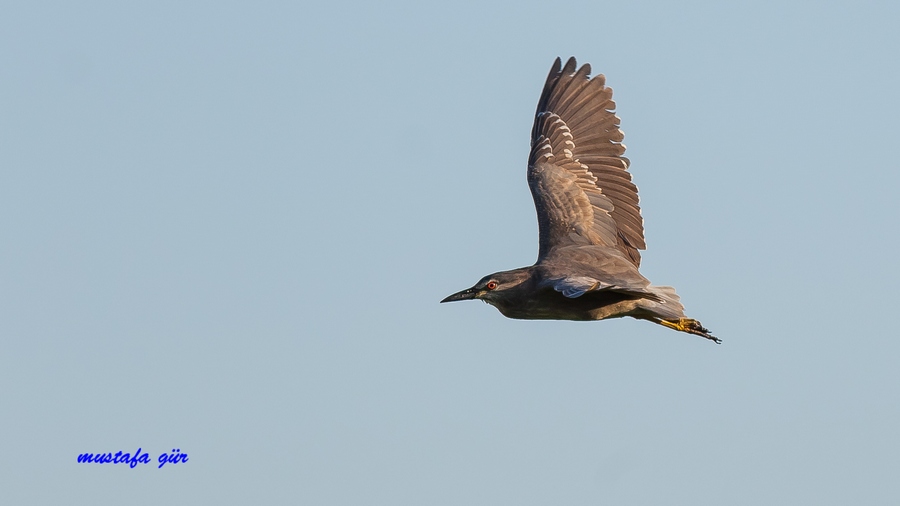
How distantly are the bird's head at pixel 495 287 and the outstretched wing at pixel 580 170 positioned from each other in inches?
61.0

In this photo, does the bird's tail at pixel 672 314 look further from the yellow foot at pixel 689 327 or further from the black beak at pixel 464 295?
the black beak at pixel 464 295

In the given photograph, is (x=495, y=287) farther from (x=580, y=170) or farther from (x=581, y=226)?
(x=580, y=170)

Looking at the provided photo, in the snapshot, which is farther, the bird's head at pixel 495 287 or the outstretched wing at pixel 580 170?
the outstretched wing at pixel 580 170

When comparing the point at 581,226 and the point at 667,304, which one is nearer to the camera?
the point at 667,304

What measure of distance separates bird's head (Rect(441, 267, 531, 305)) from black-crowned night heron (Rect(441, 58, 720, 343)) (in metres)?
0.01

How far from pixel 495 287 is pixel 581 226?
8.36ft

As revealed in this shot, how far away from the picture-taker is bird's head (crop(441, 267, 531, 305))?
46.3 ft

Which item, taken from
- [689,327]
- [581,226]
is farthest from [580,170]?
[689,327]

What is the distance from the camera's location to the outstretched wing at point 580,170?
53.3 feet

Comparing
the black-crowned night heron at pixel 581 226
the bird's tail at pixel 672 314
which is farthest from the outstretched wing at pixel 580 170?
the bird's tail at pixel 672 314

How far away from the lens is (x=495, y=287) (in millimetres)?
14094

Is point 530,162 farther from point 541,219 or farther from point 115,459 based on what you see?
point 115,459

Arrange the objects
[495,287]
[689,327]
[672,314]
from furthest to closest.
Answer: [689,327] → [495,287] → [672,314]

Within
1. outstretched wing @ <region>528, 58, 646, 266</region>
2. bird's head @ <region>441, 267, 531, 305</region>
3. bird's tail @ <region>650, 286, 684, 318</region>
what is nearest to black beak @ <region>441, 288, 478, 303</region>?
bird's head @ <region>441, 267, 531, 305</region>
